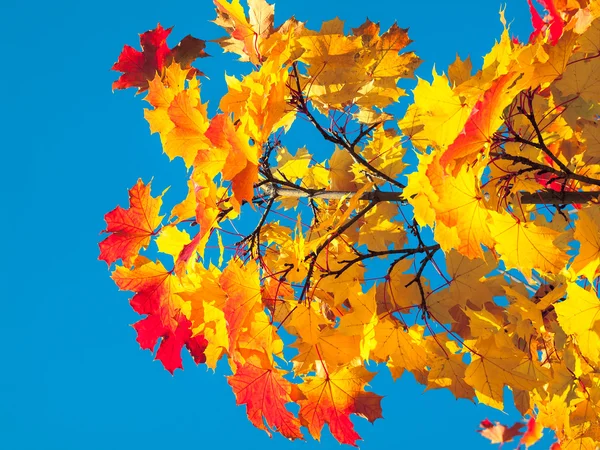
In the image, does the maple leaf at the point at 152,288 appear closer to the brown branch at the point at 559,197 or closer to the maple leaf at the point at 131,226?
the maple leaf at the point at 131,226

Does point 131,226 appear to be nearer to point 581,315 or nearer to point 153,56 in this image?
point 153,56

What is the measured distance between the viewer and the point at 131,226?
157 cm

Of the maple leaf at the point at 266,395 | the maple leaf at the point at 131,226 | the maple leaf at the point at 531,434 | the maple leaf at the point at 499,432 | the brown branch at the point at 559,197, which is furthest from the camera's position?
the maple leaf at the point at 499,432

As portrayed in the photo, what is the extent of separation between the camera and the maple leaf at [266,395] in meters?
1.42

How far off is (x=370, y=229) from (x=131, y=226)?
0.66 meters

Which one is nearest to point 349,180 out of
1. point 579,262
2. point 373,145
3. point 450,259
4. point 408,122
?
point 373,145

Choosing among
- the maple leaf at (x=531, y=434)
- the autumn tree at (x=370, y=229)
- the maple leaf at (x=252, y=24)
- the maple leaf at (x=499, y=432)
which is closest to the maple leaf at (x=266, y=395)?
the autumn tree at (x=370, y=229)

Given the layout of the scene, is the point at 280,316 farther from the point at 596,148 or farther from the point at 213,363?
the point at 596,148

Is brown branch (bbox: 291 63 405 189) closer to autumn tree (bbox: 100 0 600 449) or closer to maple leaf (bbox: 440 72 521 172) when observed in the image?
autumn tree (bbox: 100 0 600 449)

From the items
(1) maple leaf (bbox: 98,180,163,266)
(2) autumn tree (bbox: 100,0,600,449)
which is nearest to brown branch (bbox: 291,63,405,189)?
(2) autumn tree (bbox: 100,0,600,449)

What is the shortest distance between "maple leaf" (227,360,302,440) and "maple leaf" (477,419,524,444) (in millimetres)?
2296

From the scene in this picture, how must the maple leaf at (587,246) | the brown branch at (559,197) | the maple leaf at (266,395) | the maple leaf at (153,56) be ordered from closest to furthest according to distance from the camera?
the maple leaf at (587,246) < the brown branch at (559,197) < the maple leaf at (266,395) < the maple leaf at (153,56)

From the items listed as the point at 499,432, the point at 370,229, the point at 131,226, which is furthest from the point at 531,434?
the point at 131,226

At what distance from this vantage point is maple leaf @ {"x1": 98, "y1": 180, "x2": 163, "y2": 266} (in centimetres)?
154
